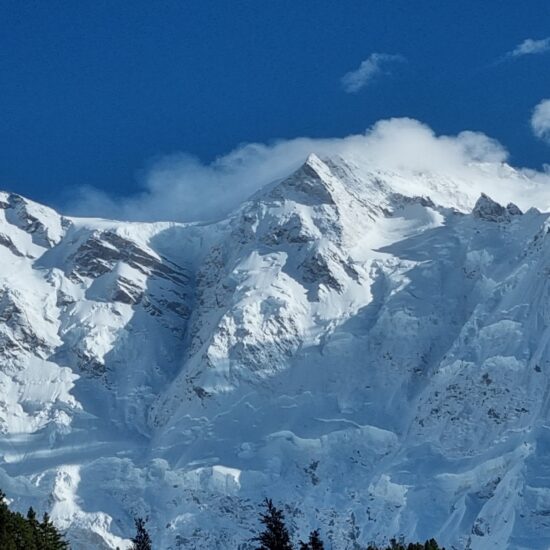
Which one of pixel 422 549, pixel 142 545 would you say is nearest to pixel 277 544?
pixel 142 545

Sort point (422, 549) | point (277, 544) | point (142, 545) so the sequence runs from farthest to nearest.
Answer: point (422, 549), point (142, 545), point (277, 544)

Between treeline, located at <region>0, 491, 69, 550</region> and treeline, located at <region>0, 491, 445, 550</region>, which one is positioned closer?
treeline, located at <region>0, 491, 445, 550</region>

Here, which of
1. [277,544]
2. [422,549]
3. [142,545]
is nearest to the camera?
[277,544]

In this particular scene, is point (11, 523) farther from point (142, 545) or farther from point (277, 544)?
point (277, 544)

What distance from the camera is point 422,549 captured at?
150 meters

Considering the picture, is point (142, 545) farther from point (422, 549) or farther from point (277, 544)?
point (422, 549)

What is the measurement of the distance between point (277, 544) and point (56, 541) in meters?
15.9

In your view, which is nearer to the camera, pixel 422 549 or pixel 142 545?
pixel 142 545

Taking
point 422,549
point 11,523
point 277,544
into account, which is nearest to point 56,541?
point 11,523

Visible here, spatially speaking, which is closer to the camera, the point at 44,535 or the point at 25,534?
the point at 25,534

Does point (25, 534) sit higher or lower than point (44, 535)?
lower

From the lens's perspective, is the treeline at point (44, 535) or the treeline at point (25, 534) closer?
the treeline at point (44, 535)

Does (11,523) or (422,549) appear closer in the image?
(11,523)

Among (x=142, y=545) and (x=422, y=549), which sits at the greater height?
(x=422, y=549)
